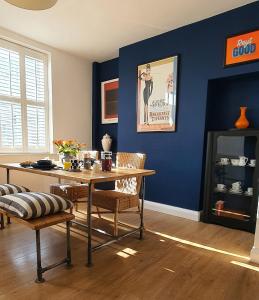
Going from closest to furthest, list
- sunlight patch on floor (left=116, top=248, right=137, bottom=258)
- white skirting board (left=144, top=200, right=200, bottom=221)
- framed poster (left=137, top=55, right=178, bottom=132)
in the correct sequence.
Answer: sunlight patch on floor (left=116, top=248, right=137, bottom=258) → white skirting board (left=144, top=200, right=200, bottom=221) → framed poster (left=137, top=55, right=178, bottom=132)

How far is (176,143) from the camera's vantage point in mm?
3012

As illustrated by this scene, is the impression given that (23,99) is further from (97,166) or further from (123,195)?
(123,195)

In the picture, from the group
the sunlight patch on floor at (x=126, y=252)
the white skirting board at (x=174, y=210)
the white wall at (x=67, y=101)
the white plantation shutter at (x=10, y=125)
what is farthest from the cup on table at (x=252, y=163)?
the white plantation shutter at (x=10, y=125)

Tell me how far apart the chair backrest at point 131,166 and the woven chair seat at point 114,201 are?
116 millimetres

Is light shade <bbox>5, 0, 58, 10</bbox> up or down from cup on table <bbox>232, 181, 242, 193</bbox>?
up

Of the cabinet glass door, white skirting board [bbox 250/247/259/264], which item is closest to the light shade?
the cabinet glass door

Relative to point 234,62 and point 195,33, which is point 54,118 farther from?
point 234,62

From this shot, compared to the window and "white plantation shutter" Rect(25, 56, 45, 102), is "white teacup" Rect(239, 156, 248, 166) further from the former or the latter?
"white plantation shutter" Rect(25, 56, 45, 102)

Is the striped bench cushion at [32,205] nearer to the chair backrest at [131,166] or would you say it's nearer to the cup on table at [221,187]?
the chair backrest at [131,166]

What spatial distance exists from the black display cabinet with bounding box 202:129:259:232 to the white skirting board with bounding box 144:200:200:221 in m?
0.13

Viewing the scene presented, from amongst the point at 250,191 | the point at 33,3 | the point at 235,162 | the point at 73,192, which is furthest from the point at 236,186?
the point at 33,3

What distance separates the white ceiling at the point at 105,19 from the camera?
241 centimetres

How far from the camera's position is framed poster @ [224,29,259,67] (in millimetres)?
2336

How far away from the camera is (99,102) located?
432 centimetres
